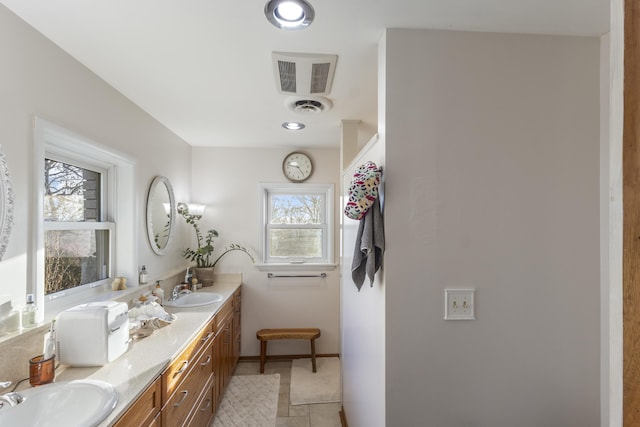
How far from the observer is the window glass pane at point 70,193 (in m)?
1.69

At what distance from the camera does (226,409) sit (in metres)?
2.45

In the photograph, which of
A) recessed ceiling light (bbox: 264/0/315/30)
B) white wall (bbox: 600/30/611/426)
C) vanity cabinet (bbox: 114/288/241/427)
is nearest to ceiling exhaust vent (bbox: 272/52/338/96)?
recessed ceiling light (bbox: 264/0/315/30)

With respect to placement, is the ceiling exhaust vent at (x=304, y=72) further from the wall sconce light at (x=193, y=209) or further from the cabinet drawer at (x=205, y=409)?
the cabinet drawer at (x=205, y=409)

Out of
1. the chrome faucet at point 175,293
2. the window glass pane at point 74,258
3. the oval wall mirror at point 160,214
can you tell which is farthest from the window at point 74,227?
the chrome faucet at point 175,293

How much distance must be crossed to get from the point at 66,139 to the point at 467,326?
6.85 feet

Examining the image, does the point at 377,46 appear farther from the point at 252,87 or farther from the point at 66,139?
the point at 66,139

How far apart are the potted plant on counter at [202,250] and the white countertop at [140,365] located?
115 centimetres

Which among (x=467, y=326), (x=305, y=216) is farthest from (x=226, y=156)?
(x=467, y=326)

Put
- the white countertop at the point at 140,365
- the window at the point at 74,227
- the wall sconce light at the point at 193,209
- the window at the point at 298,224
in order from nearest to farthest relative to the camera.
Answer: the white countertop at the point at 140,365 → the window at the point at 74,227 → the wall sconce light at the point at 193,209 → the window at the point at 298,224

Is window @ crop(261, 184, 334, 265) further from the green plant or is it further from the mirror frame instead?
the mirror frame

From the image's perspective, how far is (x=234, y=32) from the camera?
136cm

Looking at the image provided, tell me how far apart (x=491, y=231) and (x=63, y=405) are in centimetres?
179

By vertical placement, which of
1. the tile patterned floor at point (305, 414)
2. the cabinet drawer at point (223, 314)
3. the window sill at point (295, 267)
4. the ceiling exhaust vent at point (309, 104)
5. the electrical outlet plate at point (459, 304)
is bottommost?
the tile patterned floor at point (305, 414)

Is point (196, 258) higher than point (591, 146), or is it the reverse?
point (591, 146)
